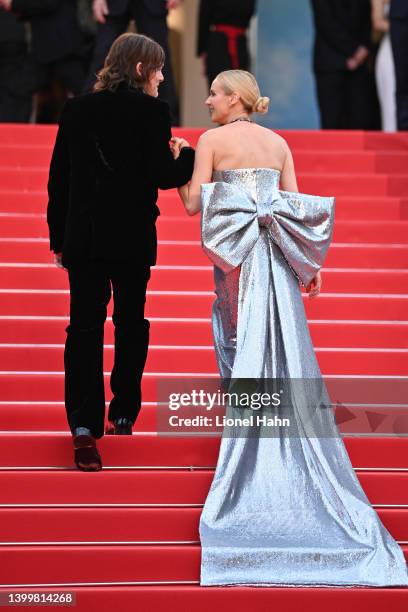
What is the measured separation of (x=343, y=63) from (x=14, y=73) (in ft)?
7.52

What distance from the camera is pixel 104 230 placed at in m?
5.33

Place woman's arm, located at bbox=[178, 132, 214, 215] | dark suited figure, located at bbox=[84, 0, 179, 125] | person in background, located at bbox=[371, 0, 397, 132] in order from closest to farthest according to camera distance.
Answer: woman's arm, located at bbox=[178, 132, 214, 215] < dark suited figure, located at bbox=[84, 0, 179, 125] < person in background, located at bbox=[371, 0, 397, 132]

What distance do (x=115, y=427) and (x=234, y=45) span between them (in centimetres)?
483

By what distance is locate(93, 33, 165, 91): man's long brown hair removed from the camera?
5375 mm

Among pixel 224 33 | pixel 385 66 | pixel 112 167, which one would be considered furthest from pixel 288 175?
pixel 224 33

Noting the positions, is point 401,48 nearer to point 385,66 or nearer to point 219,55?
point 385,66

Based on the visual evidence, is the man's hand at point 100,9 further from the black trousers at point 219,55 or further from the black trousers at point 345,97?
the black trousers at point 345,97

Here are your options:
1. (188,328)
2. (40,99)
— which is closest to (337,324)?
(188,328)

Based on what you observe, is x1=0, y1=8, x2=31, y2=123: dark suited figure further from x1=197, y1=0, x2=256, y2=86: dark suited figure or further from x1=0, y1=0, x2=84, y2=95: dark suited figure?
x1=197, y1=0, x2=256, y2=86: dark suited figure

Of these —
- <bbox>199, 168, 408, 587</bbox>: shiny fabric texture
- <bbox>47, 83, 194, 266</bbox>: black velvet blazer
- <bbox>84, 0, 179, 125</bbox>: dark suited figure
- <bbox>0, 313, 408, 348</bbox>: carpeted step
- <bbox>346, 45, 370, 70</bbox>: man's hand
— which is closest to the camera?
<bbox>199, 168, 408, 587</bbox>: shiny fabric texture

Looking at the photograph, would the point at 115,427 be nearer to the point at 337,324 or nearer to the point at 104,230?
the point at 104,230

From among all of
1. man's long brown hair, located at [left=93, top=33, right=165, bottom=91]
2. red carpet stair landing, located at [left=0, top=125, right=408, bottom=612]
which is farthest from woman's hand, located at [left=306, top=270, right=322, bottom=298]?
man's long brown hair, located at [left=93, top=33, right=165, bottom=91]

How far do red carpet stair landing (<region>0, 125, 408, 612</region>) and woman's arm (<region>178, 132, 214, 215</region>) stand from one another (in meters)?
0.95

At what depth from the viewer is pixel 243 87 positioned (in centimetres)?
549
